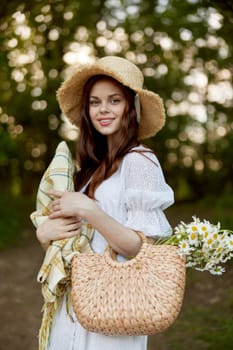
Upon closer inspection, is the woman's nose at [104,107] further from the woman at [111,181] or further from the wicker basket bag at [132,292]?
the wicker basket bag at [132,292]

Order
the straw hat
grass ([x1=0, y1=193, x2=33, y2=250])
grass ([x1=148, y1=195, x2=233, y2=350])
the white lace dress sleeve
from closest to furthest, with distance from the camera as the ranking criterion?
the white lace dress sleeve < the straw hat < grass ([x1=148, y1=195, x2=233, y2=350]) < grass ([x1=0, y1=193, x2=33, y2=250])

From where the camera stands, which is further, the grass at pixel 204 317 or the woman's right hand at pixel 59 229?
the grass at pixel 204 317

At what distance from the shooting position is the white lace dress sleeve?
233 cm

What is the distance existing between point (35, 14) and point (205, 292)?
2.98 meters

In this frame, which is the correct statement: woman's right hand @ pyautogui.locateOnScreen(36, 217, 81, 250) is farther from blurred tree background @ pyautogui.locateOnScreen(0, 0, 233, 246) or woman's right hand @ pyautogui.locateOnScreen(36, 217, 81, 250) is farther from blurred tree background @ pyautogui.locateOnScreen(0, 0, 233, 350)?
blurred tree background @ pyautogui.locateOnScreen(0, 0, 233, 246)

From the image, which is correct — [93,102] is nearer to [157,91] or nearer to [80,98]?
[80,98]

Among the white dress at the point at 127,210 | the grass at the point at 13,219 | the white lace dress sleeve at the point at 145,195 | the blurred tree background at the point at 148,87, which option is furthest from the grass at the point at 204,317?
the blurred tree background at the point at 148,87

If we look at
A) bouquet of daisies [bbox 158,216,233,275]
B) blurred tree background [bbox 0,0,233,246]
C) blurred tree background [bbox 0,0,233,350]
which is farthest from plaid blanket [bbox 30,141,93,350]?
blurred tree background [bbox 0,0,233,246]

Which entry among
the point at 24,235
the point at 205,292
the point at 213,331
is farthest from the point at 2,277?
the point at 213,331

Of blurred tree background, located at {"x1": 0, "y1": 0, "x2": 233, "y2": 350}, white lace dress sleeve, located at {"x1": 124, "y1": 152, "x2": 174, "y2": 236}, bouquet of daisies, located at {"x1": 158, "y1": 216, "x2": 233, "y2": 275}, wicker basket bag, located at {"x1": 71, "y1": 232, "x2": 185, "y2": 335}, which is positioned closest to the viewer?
wicker basket bag, located at {"x1": 71, "y1": 232, "x2": 185, "y2": 335}

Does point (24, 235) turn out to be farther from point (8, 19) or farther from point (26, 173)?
point (8, 19)

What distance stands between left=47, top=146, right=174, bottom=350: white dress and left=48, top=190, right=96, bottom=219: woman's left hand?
158mm

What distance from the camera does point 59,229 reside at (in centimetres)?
239

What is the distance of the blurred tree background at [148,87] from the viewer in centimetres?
815
